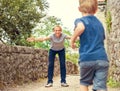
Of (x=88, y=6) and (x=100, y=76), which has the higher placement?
(x=88, y=6)

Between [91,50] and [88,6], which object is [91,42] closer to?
[91,50]

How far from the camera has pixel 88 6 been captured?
584 cm

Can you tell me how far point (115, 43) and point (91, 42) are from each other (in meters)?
5.14

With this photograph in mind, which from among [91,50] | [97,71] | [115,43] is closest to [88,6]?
[91,50]

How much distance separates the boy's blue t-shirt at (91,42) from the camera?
226 inches

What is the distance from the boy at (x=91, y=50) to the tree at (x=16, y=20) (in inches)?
613

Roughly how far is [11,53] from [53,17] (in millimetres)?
18155

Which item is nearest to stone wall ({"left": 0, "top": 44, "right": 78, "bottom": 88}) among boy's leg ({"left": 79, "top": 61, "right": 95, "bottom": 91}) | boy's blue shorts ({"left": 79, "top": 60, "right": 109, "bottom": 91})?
boy's leg ({"left": 79, "top": 61, "right": 95, "bottom": 91})

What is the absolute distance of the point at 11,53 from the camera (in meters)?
11.9

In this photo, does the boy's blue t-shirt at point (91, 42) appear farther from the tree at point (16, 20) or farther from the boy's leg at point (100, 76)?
the tree at point (16, 20)

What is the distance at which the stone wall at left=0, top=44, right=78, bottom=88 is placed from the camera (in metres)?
11.5

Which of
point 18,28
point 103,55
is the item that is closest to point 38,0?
point 18,28

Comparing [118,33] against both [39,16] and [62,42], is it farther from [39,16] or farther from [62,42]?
[39,16]

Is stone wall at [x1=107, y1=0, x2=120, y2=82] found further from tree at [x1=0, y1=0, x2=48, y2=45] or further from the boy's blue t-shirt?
tree at [x1=0, y1=0, x2=48, y2=45]
